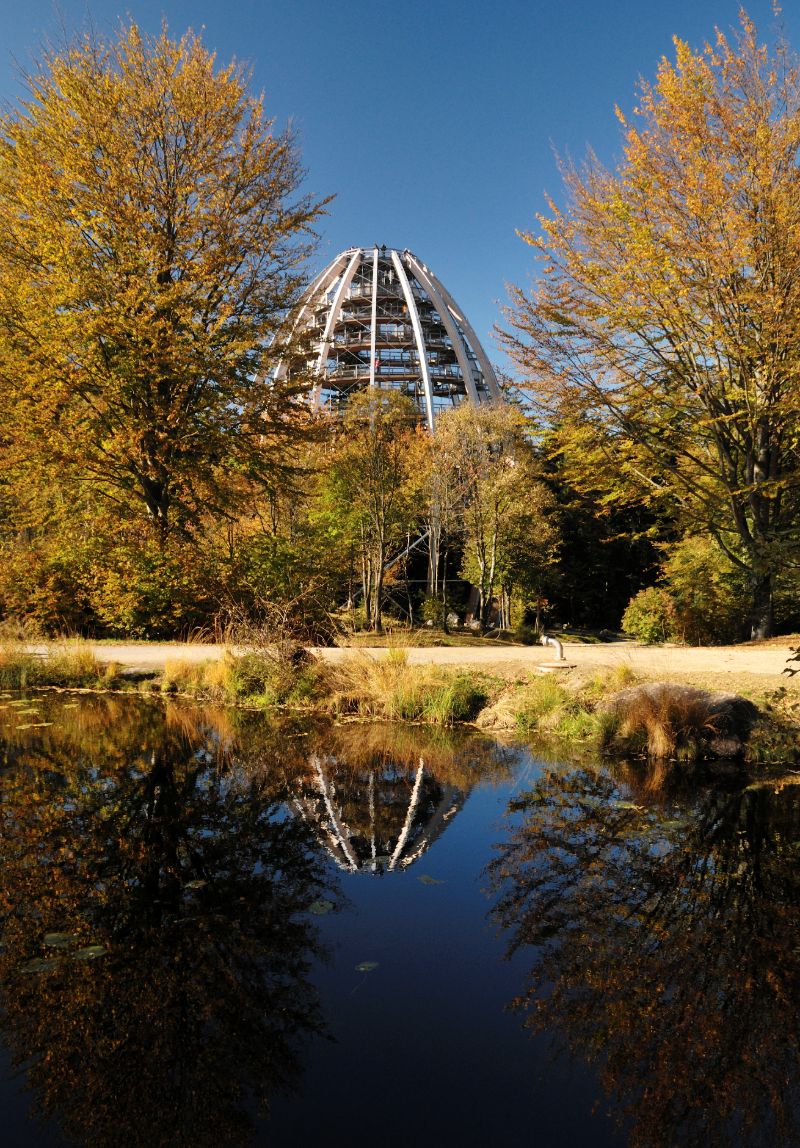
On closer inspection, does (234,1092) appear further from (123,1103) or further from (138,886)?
(138,886)

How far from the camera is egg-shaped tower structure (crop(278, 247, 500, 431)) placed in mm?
46969

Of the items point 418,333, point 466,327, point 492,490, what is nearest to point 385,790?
point 492,490

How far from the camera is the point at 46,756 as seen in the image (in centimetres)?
704

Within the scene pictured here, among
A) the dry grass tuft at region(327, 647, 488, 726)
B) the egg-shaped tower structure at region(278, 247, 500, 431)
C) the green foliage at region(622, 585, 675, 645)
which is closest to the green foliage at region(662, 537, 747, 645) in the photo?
the green foliage at region(622, 585, 675, 645)

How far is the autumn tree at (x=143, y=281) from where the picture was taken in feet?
45.7

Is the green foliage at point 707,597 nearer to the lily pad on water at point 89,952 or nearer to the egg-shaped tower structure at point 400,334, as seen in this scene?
the lily pad on water at point 89,952

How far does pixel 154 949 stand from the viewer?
362cm

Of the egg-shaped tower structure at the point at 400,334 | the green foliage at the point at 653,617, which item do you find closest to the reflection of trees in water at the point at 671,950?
the green foliage at the point at 653,617

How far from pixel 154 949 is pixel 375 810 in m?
2.60

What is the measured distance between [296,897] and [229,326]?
12990 millimetres

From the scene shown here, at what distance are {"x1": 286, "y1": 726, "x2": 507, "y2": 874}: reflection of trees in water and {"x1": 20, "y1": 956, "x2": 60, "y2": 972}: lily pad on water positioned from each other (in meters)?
1.90

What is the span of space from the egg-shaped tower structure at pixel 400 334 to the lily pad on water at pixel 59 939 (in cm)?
4188

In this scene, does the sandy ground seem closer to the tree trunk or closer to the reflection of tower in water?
the tree trunk

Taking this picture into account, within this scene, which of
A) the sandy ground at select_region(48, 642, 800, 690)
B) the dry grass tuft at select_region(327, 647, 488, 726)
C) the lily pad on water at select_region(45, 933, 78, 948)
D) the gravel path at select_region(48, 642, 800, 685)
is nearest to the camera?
the lily pad on water at select_region(45, 933, 78, 948)
